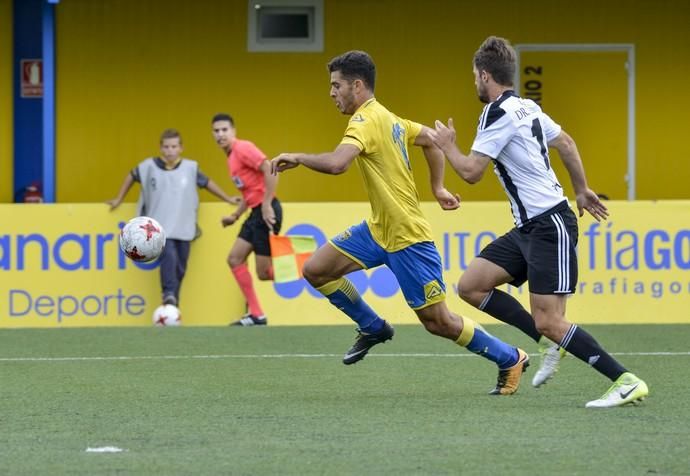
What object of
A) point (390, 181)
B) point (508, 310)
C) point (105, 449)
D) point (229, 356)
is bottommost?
point (229, 356)

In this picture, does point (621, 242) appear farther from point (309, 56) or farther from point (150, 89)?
point (150, 89)

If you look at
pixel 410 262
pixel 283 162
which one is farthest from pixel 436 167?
pixel 283 162

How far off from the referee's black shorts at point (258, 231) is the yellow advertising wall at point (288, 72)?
12.1 feet

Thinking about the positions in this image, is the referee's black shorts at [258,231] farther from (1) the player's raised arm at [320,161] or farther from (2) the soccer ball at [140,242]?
(1) the player's raised arm at [320,161]

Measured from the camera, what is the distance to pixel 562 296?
26.9 ft

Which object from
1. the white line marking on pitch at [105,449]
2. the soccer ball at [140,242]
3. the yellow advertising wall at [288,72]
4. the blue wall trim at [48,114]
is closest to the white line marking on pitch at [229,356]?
the soccer ball at [140,242]

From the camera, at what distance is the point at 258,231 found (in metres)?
14.5

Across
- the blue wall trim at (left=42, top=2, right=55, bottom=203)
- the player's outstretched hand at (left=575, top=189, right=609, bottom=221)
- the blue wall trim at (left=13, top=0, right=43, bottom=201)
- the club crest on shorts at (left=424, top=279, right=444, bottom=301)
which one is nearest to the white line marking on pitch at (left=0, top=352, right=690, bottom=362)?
the club crest on shorts at (left=424, top=279, right=444, bottom=301)

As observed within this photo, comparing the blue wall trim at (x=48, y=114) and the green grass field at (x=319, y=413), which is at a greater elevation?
the blue wall trim at (x=48, y=114)

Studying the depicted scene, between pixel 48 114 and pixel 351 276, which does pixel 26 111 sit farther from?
pixel 351 276

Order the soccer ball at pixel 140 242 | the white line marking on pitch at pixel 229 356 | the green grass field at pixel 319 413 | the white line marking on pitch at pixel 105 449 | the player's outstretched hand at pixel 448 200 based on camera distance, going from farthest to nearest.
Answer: the white line marking on pitch at pixel 229 356 → the soccer ball at pixel 140 242 → the player's outstretched hand at pixel 448 200 → the white line marking on pitch at pixel 105 449 → the green grass field at pixel 319 413

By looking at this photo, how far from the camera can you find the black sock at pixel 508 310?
29.4 feet

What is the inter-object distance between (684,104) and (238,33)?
5325mm

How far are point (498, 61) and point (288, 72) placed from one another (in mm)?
10158
